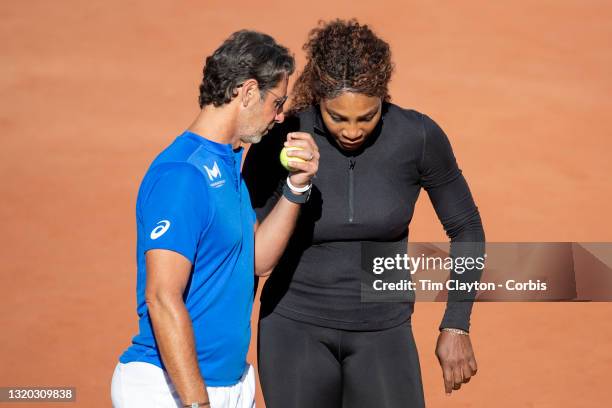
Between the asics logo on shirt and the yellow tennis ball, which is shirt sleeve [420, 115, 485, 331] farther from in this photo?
the asics logo on shirt

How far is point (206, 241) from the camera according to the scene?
9.66ft

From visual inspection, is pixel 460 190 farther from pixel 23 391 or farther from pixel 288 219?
pixel 23 391

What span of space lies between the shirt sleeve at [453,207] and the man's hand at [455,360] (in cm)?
5

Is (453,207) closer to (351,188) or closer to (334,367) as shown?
(351,188)

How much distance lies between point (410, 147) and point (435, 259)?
172 inches

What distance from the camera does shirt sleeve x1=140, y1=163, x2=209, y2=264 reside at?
2.81 metres

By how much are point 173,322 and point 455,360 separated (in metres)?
1.41

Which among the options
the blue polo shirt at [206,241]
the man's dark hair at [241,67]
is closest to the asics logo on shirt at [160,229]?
the blue polo shirt at [206,241]

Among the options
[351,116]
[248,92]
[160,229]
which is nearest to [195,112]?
[351,116]

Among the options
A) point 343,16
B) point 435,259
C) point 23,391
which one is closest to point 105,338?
point 23,391

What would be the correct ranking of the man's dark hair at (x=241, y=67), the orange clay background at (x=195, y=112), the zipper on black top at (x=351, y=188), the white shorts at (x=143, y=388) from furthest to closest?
the orange clay background at (x=195, y=112), the zipper on black top at (x=351, y=188), the man's dark hair at (x=241, y=67), the white shorts at (x=143, y=388)

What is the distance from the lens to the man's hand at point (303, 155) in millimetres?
3332

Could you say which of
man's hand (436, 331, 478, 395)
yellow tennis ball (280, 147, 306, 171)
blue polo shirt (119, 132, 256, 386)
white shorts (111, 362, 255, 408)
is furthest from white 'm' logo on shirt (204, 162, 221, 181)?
man's hand (436, 331, 478, 395)

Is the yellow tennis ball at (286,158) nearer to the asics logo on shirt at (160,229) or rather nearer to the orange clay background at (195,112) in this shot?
the asics logo on shirt at (160,229)
